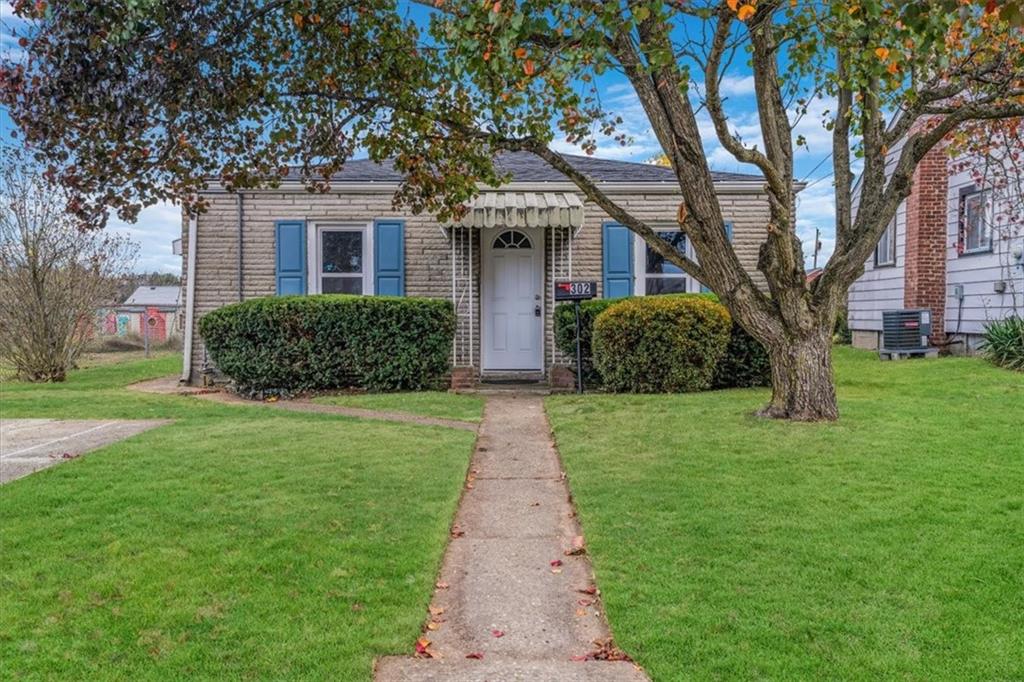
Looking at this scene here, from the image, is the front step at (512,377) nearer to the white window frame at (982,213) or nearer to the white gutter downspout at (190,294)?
the white gutter downspout at (190,294)

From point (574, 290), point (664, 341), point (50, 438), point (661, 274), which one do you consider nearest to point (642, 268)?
point (661, 274)

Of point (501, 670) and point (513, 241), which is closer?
point (501, 670)

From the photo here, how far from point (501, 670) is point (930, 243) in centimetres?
1433

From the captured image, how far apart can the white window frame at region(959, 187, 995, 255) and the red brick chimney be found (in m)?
0.62

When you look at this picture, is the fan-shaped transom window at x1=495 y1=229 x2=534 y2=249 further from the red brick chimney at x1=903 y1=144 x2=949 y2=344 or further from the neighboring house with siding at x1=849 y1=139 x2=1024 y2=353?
the red brick chimney at x1=903 y1=144 x2=949 y2=344

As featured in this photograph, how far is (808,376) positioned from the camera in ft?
23.6

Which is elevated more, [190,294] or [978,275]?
[978,275]

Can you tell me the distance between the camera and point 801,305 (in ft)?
23.6

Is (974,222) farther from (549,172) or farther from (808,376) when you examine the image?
(808,376)

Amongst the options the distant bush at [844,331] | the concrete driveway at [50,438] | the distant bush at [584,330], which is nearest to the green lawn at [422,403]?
the distant bush at [584,330]

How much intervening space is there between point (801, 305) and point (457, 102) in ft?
12.8

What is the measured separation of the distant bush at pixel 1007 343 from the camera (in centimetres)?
1099

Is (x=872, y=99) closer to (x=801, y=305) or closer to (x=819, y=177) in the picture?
(x=801, y=305)

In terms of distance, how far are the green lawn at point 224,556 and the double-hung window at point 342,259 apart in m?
5.92
